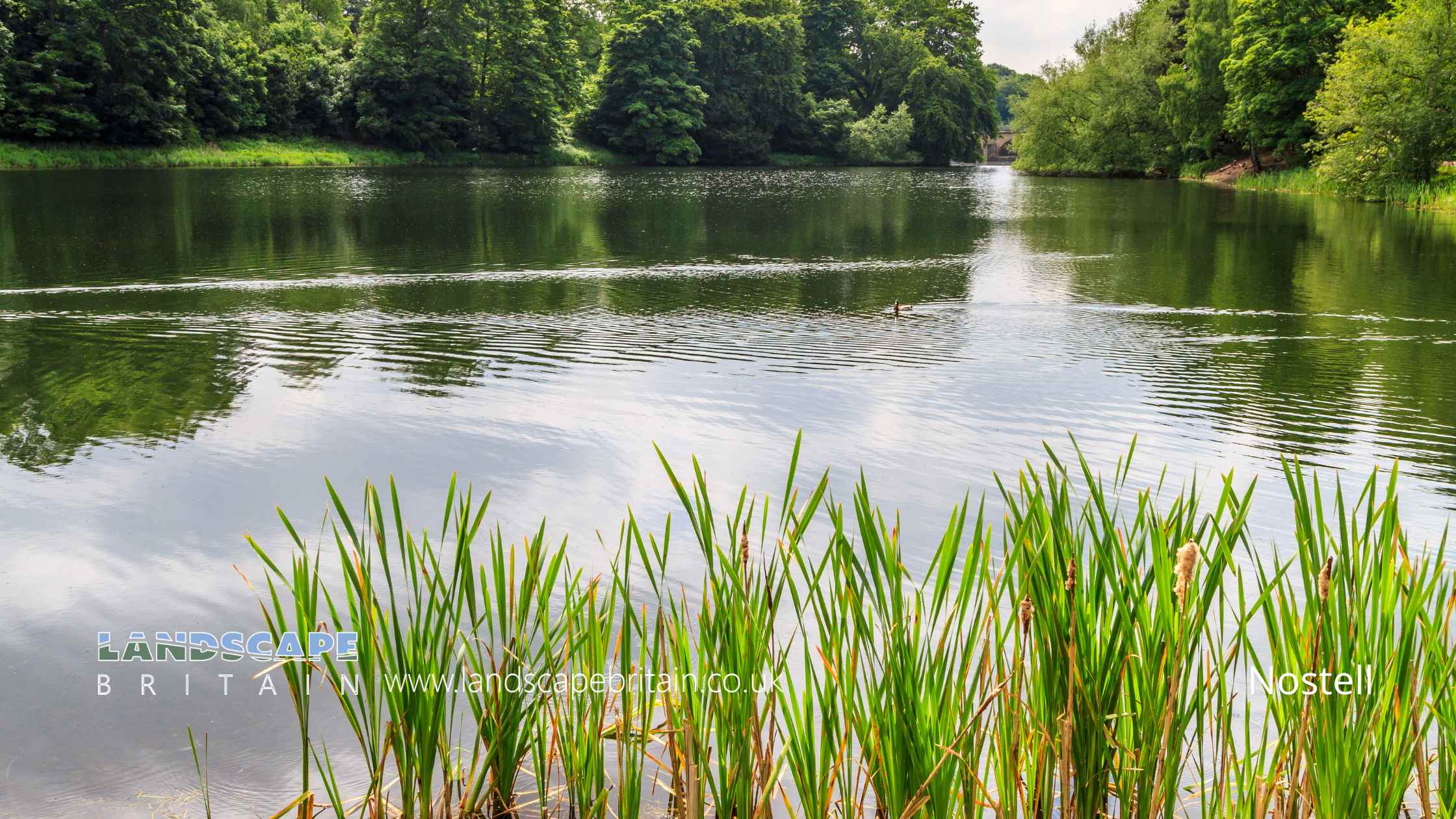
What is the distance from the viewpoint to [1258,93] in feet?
132

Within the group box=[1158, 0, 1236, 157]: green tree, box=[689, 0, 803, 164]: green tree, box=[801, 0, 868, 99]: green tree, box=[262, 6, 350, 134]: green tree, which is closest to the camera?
box=[1158, 0, 1236, 157]: green tree

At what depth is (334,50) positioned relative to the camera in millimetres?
54312

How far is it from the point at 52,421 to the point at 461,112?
50.9 m

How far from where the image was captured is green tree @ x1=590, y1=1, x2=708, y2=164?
2370 inches

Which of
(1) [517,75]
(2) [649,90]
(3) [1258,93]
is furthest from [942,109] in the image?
(3) [1258,93]

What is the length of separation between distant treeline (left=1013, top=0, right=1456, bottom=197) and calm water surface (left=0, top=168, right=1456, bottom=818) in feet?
39.0

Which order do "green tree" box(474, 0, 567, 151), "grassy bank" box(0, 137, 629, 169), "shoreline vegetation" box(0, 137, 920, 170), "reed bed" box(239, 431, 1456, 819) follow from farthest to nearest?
"green tree" box(474, 0, 567, 151)
"shoreline vegetation" box(0, 137, 920, 170)
"grassy bank" box(0, 137, 629, 169)
"reed bed" box(239, 431, 1456, 819)

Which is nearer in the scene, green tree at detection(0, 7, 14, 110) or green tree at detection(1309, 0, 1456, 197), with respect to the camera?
green tree at detection(1309, 0, 1456, 197)

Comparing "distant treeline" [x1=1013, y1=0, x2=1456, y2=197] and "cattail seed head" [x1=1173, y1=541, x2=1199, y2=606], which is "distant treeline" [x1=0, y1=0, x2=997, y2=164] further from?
"cattail seed head" [x1=1173, y1=541, x2=1199, y2=606]

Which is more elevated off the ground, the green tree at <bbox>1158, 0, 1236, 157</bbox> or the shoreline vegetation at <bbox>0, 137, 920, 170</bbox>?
the green tree at <bbox>1158, 0, 1236, 157</bbox>

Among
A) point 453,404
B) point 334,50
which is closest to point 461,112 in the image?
point 334,50

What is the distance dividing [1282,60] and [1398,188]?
39.7ft

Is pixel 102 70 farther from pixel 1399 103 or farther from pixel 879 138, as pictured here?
pixel 879 138

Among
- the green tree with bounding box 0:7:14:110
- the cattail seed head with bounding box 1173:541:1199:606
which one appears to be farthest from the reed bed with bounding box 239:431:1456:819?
the green tree with bounding box 0:7:14:110
